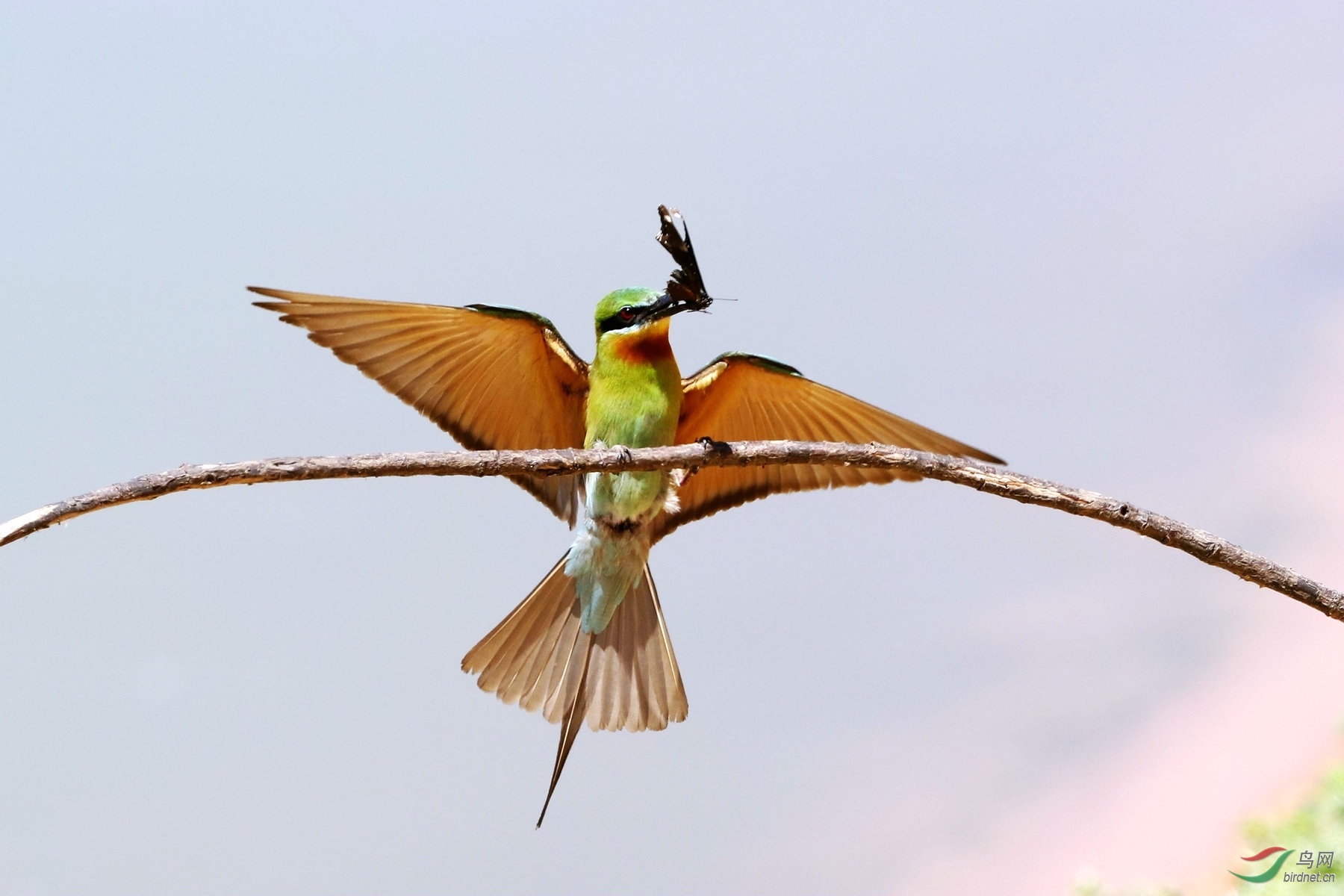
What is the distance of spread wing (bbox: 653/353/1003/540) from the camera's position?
3.25 meters

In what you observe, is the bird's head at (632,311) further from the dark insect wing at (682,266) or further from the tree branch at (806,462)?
the tree branch at (806,462)

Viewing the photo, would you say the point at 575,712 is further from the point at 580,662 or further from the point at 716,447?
the point at 716,447

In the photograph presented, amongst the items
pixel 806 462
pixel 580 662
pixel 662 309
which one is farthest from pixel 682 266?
pixel 580 662

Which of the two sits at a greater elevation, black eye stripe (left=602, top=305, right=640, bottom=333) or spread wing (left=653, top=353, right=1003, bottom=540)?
black eye stripe (left=602, top=305, right=640, bottom=333)

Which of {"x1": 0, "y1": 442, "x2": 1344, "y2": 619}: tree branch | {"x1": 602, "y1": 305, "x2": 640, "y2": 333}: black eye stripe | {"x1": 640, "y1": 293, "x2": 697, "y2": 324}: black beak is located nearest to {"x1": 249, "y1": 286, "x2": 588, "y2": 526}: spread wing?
{"x1": 602, "y1": 305, "x2": 640, "y2": 333}: black eye stripe

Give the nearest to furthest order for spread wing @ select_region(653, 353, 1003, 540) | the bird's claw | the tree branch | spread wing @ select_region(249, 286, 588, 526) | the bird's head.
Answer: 1. the tree branch
2. the bird's claw
3. spread wing @ select_region(249, 286, 588, 526)
4. the bird's head
5. spread wing @ select_region(653, 353, 1003, 540)

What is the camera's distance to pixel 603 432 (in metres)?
3.19

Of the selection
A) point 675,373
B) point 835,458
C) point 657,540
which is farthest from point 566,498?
point 835,458

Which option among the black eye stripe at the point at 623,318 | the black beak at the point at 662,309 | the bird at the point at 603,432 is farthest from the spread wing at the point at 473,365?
the black beak at the point at 662,309

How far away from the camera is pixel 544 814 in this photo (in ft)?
9.57

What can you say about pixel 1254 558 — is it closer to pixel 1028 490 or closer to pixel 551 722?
pixel 1028 490

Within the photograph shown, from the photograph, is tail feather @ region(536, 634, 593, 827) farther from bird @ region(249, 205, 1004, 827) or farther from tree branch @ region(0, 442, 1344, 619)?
tree branch @ region(0, 442, 1344, 619)

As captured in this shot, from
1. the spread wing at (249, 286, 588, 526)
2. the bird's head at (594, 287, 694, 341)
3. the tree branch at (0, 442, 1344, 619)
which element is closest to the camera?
the tree branch at (0, 442, 1344, 619)

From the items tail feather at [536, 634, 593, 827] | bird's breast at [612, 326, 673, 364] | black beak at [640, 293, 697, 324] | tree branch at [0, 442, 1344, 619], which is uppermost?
black beak at [640, 293, 697, 324]
